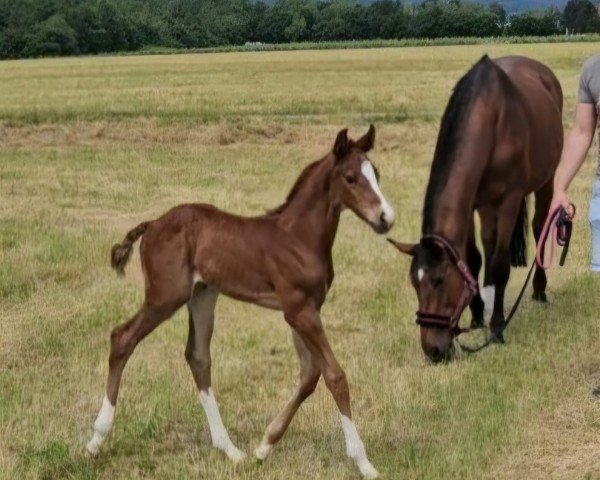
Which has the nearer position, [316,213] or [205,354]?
[316,213]

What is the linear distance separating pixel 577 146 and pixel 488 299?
274cm

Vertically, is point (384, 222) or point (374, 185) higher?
point (374, 185)

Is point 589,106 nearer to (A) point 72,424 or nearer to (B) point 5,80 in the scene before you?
(A) point 72,424

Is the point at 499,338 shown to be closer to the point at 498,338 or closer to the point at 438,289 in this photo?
the point at 498,338

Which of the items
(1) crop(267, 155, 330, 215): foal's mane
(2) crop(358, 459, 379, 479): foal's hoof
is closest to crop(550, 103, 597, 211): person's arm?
(1) crop(267, 155, 330, 215): foal's mane

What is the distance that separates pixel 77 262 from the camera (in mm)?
10727

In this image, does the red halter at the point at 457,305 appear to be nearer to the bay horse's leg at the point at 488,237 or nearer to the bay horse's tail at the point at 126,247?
the bay horse's leg at the point at 488,237

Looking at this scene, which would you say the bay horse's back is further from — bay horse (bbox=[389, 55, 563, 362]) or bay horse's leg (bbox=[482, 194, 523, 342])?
bay horse's leg (bbox=[482, 194, 523, 342])

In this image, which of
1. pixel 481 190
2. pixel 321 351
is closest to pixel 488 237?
pixel 481 190

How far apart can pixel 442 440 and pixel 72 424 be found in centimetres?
219

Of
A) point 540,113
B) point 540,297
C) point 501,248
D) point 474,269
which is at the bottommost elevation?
point 540,297

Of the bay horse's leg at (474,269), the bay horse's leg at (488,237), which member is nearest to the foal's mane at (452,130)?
the bay horse's leg at (488,237)

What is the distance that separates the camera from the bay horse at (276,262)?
4.96 metres

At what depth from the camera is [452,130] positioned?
25.1 ft
